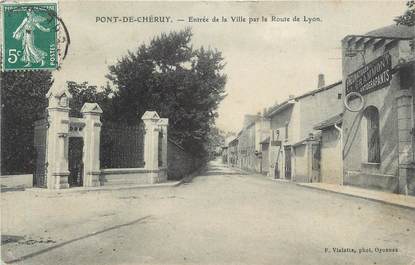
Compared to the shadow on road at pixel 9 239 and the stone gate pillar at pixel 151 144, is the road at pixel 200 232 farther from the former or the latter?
the stone gate pillar at pixel 151 144

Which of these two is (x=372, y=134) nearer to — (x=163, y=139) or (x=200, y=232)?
(x=163, y=139)

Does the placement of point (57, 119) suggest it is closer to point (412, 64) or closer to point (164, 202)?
point (164, 202)

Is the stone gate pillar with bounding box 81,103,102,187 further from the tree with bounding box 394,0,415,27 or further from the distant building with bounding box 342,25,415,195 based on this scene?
the tree with bounding box 394,0,415,27

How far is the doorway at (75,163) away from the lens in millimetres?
15281

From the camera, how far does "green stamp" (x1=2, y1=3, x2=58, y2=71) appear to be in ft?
25.3

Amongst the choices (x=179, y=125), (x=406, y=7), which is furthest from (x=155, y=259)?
(x=179, y=125)

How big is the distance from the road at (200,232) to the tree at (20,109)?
1823cm

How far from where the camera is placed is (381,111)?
14430mm

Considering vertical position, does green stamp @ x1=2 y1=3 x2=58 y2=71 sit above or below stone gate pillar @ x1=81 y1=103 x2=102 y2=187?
above

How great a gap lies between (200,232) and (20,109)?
24379 mm

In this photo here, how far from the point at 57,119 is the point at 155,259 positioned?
9745 mm

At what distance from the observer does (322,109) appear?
Result: 2711 centimetres

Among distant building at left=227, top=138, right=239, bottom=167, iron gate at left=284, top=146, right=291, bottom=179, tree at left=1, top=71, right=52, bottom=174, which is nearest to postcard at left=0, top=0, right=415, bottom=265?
iron gate at left=284, top=146, right=291, bottom=179

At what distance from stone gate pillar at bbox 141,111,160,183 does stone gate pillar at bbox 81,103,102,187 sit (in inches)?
107
